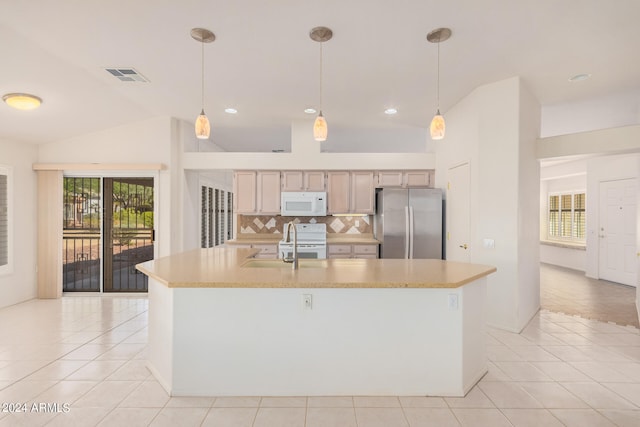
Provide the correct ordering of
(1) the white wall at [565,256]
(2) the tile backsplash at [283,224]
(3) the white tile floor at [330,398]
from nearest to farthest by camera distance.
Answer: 1. (3) the white tile floor at [330,398]
2. (2) the tile backsplash at [283,224]
3. (1) the white wall at [565,256]

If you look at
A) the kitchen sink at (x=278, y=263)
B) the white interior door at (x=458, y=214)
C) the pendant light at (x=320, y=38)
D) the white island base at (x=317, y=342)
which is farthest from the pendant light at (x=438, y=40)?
the white interior door at (x=458, y=214)

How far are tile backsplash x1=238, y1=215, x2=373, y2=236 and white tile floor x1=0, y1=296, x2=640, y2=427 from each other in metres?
2.73

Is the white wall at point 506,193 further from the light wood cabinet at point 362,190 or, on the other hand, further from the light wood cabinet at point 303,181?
the light wood cabinet at point 303,181

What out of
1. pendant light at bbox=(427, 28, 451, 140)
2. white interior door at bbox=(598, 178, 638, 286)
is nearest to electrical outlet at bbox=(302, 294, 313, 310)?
pendant light at bbox=(427, 28, 451, 140)

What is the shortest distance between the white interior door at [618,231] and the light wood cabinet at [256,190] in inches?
246

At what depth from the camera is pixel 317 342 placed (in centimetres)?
235

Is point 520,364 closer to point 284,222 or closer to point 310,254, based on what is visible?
point 310,254

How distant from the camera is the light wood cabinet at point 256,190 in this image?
18.0 ft

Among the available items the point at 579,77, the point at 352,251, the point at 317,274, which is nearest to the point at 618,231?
the point at 579,77

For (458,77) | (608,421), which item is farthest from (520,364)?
(458,77)

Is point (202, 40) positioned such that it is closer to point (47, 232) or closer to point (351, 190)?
point (351, 190)

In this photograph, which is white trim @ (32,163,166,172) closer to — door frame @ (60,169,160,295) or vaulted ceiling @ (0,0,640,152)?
door frame @ (60,169,160,295)

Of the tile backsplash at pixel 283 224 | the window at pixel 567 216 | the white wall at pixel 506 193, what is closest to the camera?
the white wall at pixel 506 193

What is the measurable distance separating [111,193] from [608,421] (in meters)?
6.28
